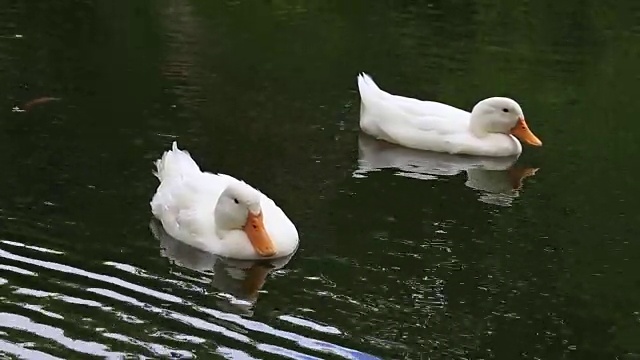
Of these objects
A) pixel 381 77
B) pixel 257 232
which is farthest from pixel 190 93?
pixel 257 232

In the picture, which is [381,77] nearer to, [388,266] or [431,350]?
[388,266]

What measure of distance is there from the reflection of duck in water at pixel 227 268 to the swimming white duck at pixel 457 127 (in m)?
3.57

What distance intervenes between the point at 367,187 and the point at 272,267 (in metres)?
2.16

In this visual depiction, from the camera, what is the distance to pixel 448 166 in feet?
35.8

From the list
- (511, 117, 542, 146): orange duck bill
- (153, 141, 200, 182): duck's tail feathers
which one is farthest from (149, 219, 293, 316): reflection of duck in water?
(511, 117, 542, 146): orange duck bill

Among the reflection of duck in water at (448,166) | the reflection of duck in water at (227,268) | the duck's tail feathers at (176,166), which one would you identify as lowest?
the reflection of duck in water at (227,268)

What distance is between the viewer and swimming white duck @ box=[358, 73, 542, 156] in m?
11.3

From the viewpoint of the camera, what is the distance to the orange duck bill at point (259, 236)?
807 cm

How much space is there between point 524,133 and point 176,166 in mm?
4088

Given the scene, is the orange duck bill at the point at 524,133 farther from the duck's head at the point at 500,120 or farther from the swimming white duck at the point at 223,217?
the swimming white duck at the point at 223,217

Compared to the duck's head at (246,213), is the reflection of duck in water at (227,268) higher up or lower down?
lower down

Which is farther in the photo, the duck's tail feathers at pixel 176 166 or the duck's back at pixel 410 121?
the duck's back at pixel 410 121

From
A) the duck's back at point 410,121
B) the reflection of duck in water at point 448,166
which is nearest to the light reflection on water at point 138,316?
the reflection of duck in water at point 448,166

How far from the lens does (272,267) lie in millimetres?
8023
